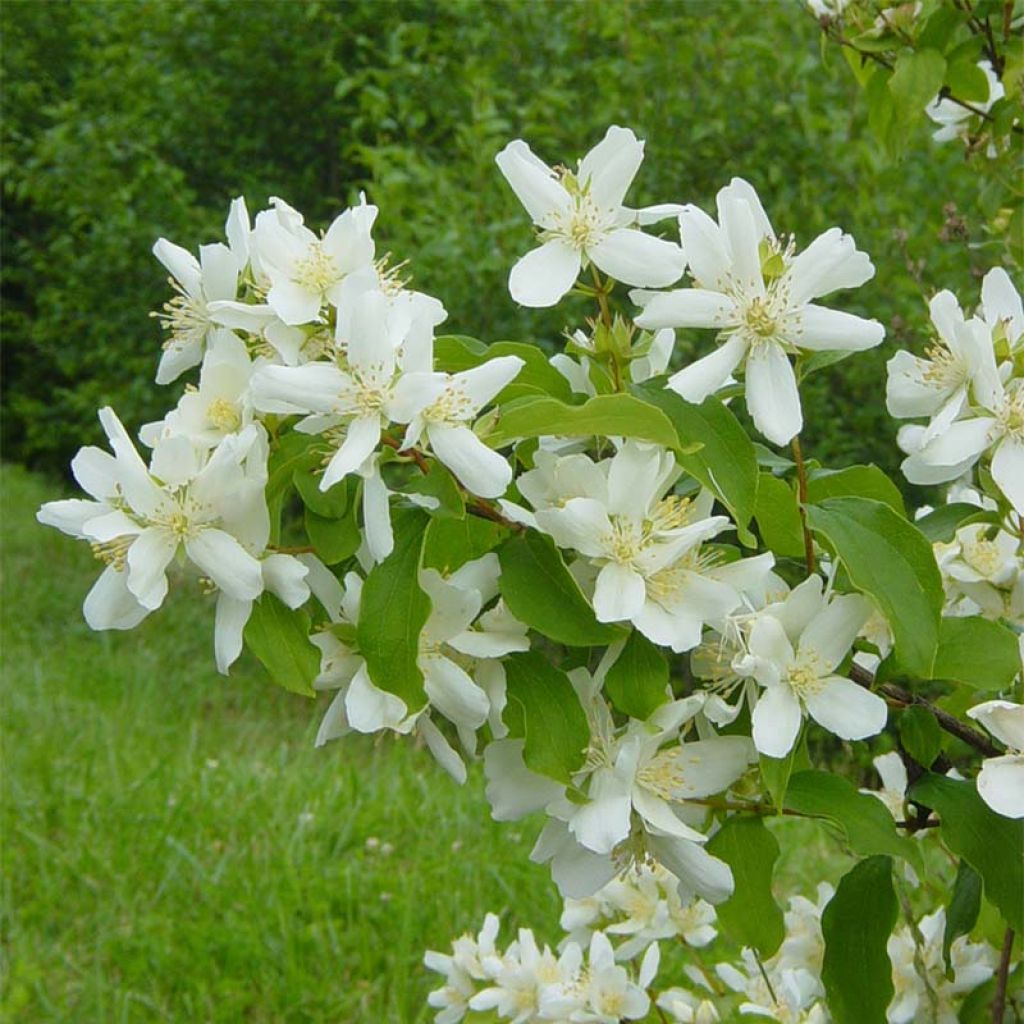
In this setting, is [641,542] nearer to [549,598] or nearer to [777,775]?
[549,598]

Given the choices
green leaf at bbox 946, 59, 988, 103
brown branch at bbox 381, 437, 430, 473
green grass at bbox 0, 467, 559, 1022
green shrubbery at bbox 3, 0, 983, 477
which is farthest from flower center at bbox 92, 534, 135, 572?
green grass at bbox 0, 467, 559, 1022

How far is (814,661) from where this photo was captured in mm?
1037

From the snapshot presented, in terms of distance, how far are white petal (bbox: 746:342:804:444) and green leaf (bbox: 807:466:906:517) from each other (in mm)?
77

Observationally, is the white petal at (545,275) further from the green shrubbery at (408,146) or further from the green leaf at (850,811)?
the green shrubbery at (408,146)

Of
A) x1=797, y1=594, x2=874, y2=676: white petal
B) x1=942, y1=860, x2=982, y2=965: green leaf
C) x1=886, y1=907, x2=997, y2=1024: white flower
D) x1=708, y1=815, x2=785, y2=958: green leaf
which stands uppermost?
x1=797, y1=594, x2=874, y2=676: white petal

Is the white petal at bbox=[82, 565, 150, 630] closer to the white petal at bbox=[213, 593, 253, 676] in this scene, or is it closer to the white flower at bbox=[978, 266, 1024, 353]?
the white petal at bbox=[213, 593, 253, 676]

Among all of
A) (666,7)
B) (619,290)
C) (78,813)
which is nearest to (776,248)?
(78,813)

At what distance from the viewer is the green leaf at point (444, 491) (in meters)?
0.96

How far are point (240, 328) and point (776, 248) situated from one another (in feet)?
1.27

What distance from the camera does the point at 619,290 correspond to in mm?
4426

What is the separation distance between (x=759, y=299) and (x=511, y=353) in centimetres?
18

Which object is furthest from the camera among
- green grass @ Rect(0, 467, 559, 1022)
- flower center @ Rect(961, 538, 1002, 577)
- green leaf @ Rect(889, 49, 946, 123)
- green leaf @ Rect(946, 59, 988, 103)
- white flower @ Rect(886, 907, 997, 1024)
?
green grass @ Rect(0, 467, 559, 1022)

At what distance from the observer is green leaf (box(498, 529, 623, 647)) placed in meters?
0.99

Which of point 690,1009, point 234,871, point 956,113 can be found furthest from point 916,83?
point 234,871
